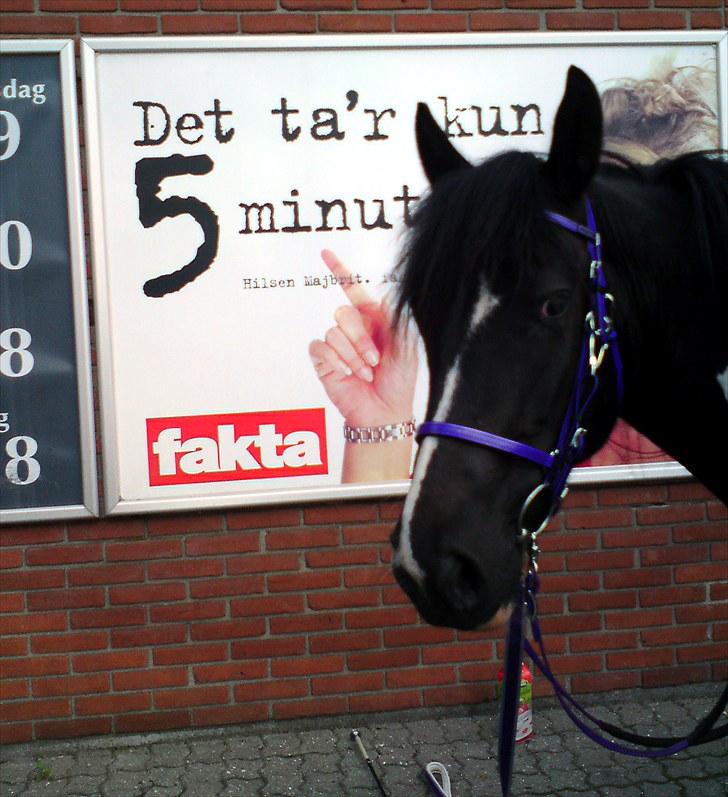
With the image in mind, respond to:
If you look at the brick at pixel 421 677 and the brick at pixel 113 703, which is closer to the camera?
the brick at pixel 113 703

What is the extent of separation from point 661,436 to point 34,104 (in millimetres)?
3065

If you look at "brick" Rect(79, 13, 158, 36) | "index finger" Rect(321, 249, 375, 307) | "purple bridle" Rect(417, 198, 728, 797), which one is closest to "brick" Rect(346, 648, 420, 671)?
"index finger" Rect(321, 249, 375, 307)

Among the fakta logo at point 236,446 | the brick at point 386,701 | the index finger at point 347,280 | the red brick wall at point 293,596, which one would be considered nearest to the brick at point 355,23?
the red brick wall at point 293,596

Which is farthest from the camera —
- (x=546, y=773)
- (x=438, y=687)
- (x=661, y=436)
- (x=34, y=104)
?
(x=438, y=687)

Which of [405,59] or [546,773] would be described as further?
[405,59]

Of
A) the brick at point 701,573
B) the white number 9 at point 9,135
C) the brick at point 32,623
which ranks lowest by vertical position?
the brick at point 32,623

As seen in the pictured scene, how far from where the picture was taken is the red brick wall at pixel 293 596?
3586 mm

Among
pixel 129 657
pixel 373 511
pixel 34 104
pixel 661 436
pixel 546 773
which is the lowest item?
pixel 546 773

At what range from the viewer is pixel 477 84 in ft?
12.1

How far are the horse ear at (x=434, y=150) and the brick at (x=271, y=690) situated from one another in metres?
2.59

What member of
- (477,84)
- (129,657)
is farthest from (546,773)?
(477,84)

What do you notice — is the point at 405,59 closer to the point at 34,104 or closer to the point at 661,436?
the point at 34,104

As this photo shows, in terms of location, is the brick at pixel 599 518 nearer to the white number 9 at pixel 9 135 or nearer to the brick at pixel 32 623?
the brick at pixel 32 623

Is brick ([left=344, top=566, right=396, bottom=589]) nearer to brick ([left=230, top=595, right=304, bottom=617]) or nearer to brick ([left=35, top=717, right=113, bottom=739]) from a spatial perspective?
brick ([left=230, top=595, right=304, bottom=617])
